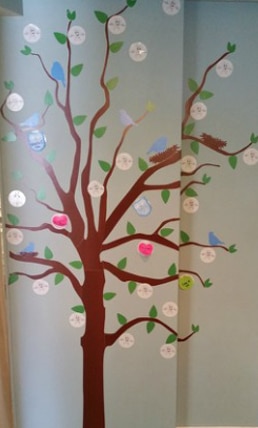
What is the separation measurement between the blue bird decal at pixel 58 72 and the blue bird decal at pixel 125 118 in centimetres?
31

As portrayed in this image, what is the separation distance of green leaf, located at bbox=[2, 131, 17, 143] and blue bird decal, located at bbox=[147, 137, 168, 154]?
654 mm

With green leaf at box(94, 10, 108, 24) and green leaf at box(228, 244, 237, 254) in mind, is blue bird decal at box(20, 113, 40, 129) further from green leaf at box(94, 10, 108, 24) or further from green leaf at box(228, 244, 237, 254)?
green leaf at box(228, 244, 237, 254)

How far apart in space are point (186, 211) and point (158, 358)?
2.61 feet

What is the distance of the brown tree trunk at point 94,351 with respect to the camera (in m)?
1.92

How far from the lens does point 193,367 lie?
2098mm

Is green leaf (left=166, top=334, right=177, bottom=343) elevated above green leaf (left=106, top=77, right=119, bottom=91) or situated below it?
below

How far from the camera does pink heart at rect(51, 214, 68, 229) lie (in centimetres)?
187

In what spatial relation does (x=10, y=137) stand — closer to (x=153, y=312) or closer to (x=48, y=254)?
(x=48, y=254)

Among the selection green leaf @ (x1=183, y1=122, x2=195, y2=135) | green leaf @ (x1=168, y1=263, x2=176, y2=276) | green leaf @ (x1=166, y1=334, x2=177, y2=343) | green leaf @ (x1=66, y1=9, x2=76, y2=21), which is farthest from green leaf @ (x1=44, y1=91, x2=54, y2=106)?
green leaf @ (x1=166, y1=334, x2=177, y2=343)

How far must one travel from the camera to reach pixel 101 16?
1.69 meters

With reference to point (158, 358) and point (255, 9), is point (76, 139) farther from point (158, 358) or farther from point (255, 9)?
point (158, 358)

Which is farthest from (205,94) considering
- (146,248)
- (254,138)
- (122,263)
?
(122,263)

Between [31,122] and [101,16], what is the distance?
1.90 feet

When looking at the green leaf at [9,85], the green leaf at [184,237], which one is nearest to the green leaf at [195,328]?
the green leaf at [184,237]
